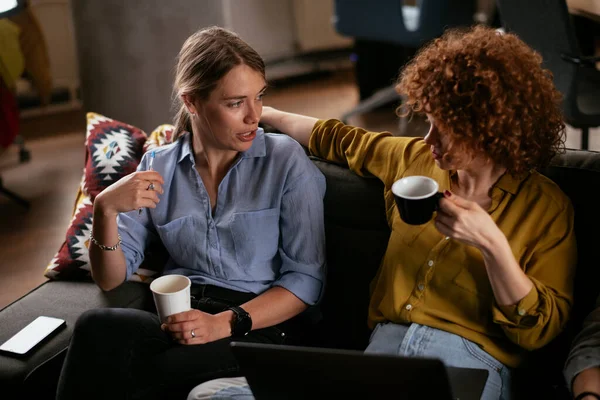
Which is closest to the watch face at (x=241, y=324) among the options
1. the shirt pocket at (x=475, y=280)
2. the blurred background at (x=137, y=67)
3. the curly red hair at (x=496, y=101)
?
the shirt pocket at (x=475, y=280)

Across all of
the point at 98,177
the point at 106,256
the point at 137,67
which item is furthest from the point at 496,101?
the point at 137,67

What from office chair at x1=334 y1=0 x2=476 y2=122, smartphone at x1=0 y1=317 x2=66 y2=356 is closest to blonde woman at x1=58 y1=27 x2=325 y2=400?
smartphone at x1=0 y1=317 x2=66 y2=356

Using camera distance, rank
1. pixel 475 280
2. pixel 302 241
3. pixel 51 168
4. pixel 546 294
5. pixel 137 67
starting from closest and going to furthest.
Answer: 1. pixel 546 294
2. pixel 475 280
3. pixel 302 241
4. pixel 137 67
5. pixel 51 168

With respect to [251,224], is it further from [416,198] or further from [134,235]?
[416,198]

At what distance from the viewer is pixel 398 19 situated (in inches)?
153

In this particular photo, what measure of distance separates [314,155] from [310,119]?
0.09 metres

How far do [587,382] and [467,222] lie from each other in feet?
1.17

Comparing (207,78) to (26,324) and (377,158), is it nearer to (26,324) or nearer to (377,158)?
(377,158)

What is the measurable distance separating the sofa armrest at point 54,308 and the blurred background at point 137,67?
1096 mm

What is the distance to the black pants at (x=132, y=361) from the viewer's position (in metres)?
1.63

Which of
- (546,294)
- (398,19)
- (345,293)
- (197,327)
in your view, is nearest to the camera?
(546,294)

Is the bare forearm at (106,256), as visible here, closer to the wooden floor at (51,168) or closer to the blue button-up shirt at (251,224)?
the blue button-up shirt at (251,224)

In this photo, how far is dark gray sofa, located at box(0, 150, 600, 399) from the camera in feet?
Result: 5.32

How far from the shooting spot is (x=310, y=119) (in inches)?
78.3
